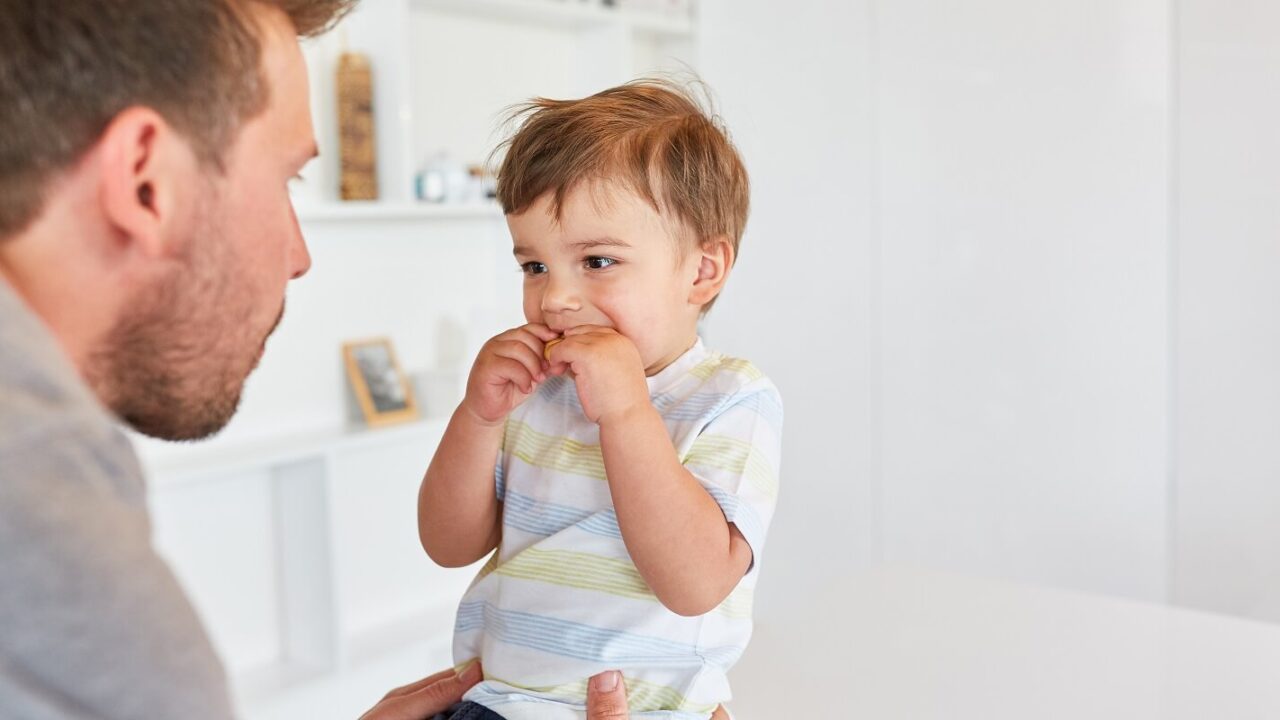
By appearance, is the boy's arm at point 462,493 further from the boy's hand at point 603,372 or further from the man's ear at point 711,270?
the man's ear at point 711,270

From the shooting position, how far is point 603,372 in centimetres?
118

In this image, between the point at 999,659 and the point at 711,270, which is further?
the point at 999,659

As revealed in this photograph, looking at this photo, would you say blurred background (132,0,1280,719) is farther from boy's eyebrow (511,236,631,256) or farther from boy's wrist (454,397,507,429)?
boy's eyebrow (511,236,631,256)

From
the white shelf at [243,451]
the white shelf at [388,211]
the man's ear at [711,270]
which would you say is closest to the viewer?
the man's ear at [711,270]

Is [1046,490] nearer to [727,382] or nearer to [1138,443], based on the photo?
[1138,443]

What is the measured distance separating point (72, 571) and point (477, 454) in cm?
67

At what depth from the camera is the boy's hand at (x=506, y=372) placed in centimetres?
124

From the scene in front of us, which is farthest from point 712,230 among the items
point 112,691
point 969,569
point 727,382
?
point 969,569

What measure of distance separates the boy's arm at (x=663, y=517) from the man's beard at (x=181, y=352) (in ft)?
1.18

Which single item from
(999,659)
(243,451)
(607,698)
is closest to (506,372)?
(607,698)

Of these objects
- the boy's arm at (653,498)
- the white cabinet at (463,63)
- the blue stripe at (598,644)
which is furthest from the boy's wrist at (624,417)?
the white cabinet at (463,63)

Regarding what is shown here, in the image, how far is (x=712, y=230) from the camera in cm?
134

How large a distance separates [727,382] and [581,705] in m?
0.37

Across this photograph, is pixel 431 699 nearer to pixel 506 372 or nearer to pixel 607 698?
pixel 607 698
